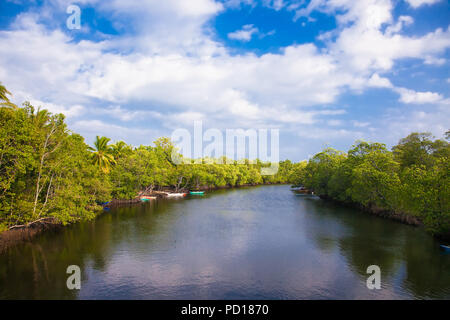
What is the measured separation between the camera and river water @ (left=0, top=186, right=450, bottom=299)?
16828 mm

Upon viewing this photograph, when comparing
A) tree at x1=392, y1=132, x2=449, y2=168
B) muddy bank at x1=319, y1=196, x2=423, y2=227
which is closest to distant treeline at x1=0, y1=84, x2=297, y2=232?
muddy bank at x1=319, y1=196, x2=423, y2=227

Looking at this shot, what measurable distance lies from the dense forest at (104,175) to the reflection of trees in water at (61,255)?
237cm

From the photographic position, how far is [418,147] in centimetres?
4031

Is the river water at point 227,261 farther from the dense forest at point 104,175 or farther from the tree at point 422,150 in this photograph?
the tree at point 422,150

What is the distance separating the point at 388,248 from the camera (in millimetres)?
25531

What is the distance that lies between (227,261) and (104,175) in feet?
103

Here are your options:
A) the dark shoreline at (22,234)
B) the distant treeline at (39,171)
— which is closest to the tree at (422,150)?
the distant treeline at (39,171)

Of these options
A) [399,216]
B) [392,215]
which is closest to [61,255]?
[399,216]

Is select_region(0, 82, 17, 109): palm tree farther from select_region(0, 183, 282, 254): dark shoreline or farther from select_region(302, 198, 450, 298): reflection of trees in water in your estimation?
select_region(302, 198, 450, 298): reflection of trees in water

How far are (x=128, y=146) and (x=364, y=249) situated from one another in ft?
192

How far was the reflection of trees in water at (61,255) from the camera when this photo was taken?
17.0m

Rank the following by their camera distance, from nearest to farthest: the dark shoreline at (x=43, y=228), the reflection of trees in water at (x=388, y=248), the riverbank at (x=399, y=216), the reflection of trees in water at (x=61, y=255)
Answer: the reflection of trees in water at (x=61, y=255)
the reflection of trees in water at (x=388, y=248)
the dark shoreline at (x=43, y=228)
the riverbank at (x=399, y=216)
